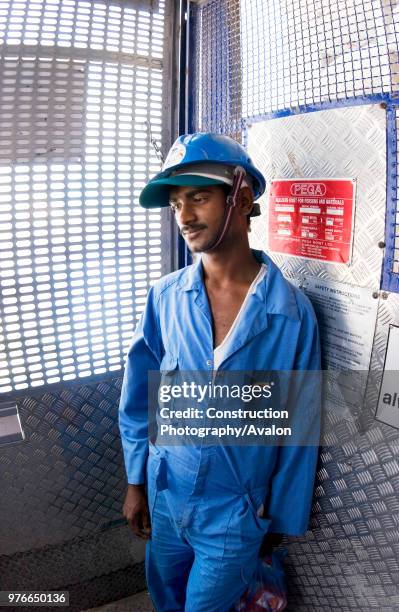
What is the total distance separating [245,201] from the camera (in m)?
1.93

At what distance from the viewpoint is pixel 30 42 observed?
80.7 inches

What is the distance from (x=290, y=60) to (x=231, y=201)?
69 cm

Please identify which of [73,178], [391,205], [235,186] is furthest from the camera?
[73,178]

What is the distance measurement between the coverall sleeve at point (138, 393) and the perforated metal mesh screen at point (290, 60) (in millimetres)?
1068

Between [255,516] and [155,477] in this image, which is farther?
[155,477]

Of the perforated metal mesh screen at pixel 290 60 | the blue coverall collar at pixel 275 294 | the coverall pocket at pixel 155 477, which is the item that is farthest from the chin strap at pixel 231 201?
the coverall pocket at pixel 155 477

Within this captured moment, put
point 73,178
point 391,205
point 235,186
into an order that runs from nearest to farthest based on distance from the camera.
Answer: point 391,205 < point 235,186 < point 73,178

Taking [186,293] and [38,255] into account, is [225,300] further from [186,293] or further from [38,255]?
[38,255]

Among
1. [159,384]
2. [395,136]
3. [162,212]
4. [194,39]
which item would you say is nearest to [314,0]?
[395,136]

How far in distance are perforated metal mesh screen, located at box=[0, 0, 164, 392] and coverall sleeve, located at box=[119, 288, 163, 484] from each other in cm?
30

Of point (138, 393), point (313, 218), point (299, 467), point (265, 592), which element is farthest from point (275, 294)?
point (265, 592)

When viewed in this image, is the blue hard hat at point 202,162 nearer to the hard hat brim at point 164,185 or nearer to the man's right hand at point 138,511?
the hard hat brim at point 164,185

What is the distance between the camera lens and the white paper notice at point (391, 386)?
1.62 m

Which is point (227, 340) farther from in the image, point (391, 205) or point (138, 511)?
point (138, 511)
